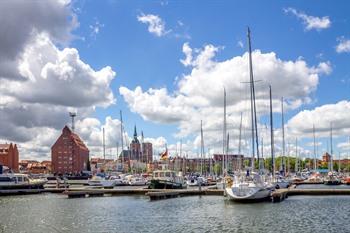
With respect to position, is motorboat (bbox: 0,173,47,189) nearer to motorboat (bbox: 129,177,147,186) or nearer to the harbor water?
motorboat (bbox: 129,177,147,186)

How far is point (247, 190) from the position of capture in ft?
185

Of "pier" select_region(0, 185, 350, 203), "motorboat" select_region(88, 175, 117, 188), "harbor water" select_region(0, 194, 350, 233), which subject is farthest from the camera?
"motorboat" select_region(88, 175, 117, 188)

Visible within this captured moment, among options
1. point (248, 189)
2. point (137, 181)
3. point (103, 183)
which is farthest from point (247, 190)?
point (137, 181)

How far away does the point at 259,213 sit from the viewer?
48.3 m

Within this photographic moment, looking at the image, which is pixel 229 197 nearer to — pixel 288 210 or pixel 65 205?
pixel 288 210

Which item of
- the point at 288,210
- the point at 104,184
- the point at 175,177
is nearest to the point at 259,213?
the point at 288,210

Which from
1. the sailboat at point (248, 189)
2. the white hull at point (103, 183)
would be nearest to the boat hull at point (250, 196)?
the sailboat at point (248, 189)

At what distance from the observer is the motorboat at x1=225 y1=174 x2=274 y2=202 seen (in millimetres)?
56281

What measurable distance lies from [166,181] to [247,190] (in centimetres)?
3003

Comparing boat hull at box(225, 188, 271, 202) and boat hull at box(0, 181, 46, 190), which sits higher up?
boat hull at box(225, 188, 271, 202)

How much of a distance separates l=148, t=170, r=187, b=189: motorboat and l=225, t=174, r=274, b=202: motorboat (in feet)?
85.7

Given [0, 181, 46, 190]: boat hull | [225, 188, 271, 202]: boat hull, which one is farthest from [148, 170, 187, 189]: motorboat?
[225, 188, 271, 202]: boat hull

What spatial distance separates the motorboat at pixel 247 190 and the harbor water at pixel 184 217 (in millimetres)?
1236

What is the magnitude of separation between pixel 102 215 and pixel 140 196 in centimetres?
2603
